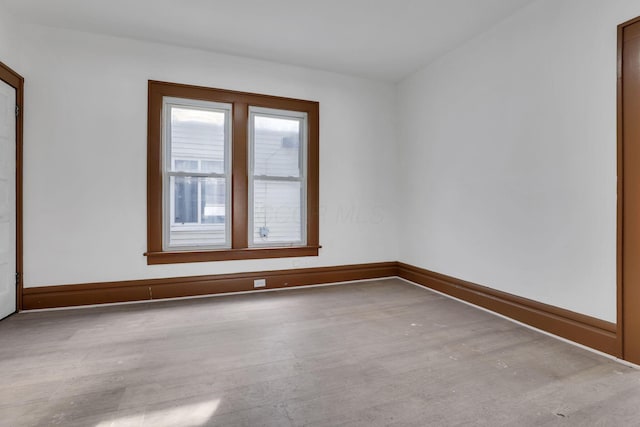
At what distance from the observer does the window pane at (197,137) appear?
3666 mm

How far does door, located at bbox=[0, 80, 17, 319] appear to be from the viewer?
284cm

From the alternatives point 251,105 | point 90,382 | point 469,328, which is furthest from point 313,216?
point 90,382

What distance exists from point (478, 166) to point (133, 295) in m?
3.95

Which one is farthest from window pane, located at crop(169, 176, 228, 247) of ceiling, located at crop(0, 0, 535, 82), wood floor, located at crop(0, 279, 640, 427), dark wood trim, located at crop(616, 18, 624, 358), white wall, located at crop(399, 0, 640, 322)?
dark wood trim, located at crop(616, 18, 624, 358)

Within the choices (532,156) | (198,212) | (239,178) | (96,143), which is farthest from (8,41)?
(532,156)

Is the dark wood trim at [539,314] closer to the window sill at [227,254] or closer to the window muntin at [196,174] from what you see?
the window sill at [227,254]

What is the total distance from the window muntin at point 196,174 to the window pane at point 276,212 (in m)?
0.36

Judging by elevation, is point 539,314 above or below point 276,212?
below

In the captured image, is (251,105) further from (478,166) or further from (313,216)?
(478,166)

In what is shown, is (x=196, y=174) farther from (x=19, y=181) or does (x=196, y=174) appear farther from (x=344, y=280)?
(x=344, y=280)

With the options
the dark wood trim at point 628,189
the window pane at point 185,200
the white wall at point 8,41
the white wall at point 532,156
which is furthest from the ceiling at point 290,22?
the window pane at point 185,200

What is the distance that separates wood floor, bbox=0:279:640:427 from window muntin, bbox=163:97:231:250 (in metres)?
0.97

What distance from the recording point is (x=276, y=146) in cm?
411

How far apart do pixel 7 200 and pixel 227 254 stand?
6.77 ft
